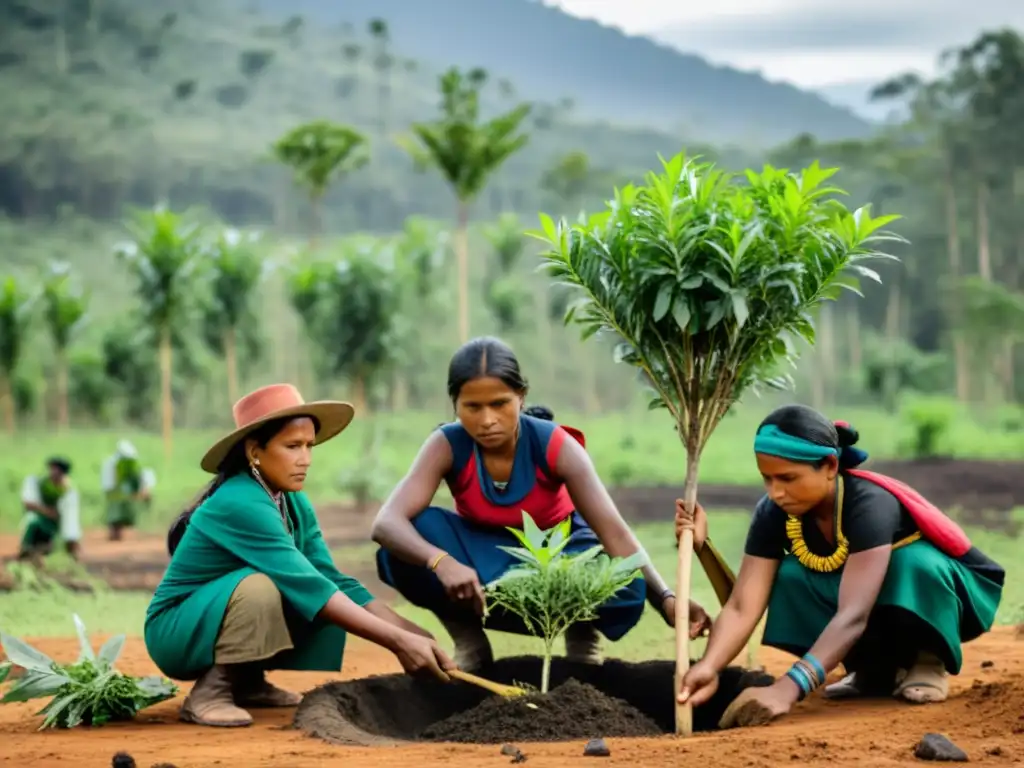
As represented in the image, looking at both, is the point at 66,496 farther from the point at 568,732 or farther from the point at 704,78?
the point at 704,78

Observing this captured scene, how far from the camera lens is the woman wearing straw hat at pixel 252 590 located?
4855 mm

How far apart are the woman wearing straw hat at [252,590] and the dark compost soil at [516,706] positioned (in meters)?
0.21

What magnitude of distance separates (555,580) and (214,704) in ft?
4.43

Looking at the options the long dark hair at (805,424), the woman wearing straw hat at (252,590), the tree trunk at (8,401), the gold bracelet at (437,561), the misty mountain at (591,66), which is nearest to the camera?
the long dark hair at (805,424)

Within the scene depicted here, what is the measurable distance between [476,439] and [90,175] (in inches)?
2438

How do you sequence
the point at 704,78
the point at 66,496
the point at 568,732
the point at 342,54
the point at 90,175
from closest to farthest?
the point at 568,732, the point at 66,496, the point at 90,175, the point at 342,54, the point at 704,78

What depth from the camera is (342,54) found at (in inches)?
3755

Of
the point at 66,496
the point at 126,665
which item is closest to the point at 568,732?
the point at 126,665

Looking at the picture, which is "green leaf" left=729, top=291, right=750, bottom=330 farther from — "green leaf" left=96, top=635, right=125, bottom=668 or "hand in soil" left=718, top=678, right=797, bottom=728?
"green leaf" left=96, top=635, right=125, bottom=668

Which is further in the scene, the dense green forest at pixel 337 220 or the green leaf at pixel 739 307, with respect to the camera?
the dense green forest at pixel 337 220

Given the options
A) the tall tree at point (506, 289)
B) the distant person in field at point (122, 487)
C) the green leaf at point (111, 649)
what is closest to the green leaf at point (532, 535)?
the green leaf at point (111, 649)

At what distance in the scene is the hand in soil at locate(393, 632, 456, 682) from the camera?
4.78 m

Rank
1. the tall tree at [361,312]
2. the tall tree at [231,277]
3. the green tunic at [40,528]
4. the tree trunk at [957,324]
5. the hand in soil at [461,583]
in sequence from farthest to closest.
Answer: the tree trunk at [957,324] < the tall tree at [231,277] < the tall tree at [361,312] < the green tunic at [40,528] < the hand in soil at [461,583]

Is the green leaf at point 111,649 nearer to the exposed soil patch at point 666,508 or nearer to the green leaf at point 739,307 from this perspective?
the green leaf at point 739,307
